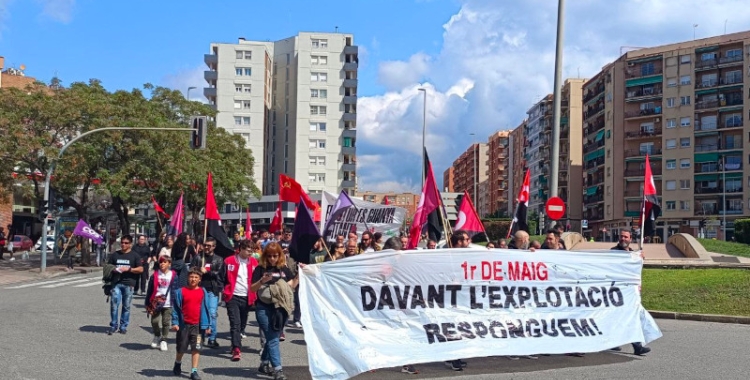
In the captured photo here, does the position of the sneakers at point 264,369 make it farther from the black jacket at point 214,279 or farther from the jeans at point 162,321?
the jeans at point 162,321

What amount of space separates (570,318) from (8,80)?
64.3m

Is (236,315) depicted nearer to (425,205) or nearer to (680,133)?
(425,205)

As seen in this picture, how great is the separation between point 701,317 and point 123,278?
11210 millimetres

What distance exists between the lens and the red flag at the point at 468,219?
13.4 meters

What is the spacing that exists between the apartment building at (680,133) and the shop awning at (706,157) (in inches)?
3.9

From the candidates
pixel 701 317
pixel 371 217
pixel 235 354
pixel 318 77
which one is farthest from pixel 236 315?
pixel 318 77

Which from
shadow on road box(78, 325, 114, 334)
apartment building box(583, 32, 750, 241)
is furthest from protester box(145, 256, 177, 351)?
apartment building box(583, 32, 750, 241)

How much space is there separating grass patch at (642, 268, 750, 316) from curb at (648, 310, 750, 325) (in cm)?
36

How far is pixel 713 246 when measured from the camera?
37.0 metres

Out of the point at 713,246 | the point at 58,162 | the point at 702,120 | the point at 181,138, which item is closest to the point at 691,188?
the point at 702,120

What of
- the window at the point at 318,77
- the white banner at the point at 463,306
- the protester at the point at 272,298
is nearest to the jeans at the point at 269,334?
the protester at the point at 272,298

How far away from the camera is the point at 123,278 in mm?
12234

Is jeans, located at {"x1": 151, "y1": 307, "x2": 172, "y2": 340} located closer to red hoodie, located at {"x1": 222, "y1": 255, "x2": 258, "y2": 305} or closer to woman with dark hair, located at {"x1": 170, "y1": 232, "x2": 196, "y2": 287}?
woman with dark hair, located at {"x1": 170, "y1": 232, "x2": 196, "y2": 287}

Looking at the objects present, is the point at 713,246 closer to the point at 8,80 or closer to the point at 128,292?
the point at 128,292
